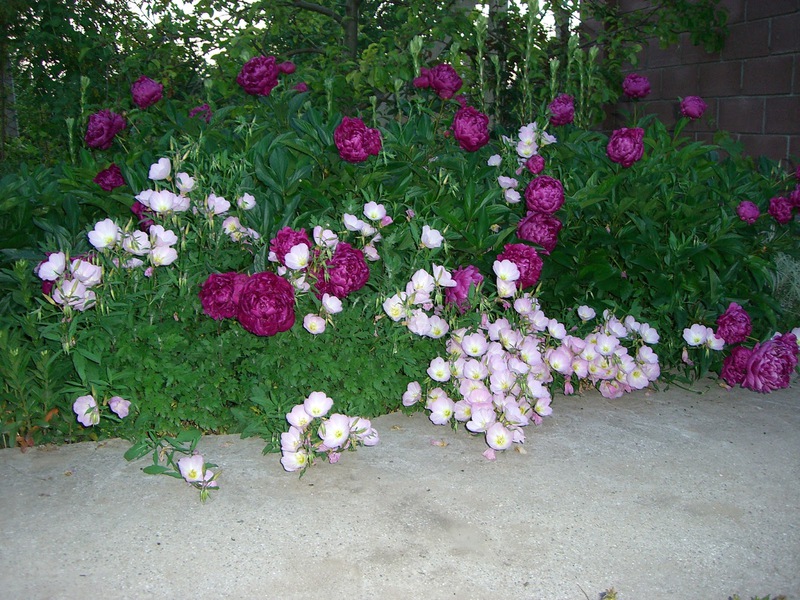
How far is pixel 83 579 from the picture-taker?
1784mm

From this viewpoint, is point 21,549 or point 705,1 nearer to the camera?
point 21,549

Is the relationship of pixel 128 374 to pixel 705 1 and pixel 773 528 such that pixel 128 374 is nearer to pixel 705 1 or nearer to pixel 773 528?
pixel 773 528

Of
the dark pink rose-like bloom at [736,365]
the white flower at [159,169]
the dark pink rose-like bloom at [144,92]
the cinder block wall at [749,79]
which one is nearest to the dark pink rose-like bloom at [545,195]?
the dark pink rose-like bloom at [736,365]

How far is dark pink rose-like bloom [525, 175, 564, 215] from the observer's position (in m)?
2.80

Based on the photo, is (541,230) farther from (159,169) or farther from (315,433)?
(159,169)

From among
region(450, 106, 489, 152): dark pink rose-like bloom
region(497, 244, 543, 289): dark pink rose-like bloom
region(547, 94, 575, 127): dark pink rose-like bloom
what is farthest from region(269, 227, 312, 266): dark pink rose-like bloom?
region(547, 94, 575, 127): dark pink rose-like bloom

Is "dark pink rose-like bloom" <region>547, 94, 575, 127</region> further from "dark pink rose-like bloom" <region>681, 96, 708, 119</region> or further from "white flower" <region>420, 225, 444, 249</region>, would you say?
"white flower" <region>420, 225, 444, 249</region>

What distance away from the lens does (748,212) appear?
3076 mm

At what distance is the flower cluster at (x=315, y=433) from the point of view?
7.45 feet

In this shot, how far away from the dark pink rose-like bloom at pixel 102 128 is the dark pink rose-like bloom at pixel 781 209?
2.64 meters

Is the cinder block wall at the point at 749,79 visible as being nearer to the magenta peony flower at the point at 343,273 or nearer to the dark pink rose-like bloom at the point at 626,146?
the dark pink rose-like bloom at the point at 626,146

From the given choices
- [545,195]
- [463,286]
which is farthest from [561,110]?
[463,286]

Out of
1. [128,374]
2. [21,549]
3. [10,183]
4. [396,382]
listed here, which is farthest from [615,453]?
[10,183]

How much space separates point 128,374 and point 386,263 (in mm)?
865
